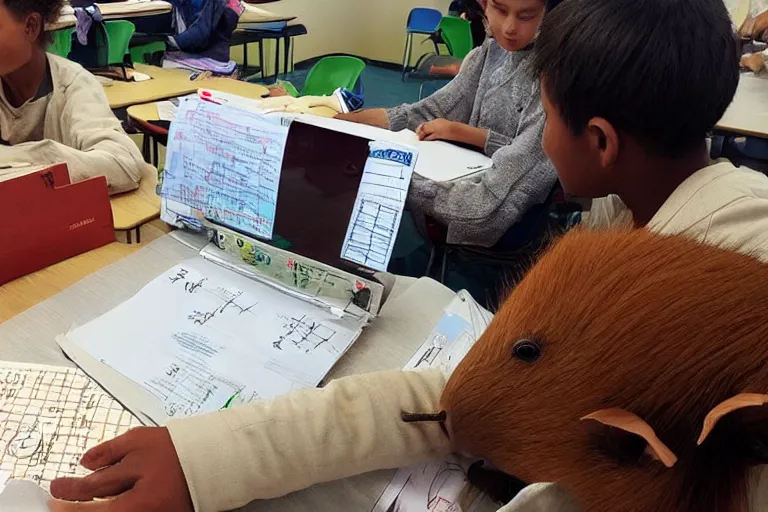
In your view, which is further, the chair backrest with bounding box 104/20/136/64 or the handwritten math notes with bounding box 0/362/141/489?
the chair backrest with bounding box 104/20/136/64

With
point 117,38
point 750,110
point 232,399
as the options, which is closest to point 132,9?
point 117,38

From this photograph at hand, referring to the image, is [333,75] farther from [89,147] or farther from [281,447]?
[281,447]

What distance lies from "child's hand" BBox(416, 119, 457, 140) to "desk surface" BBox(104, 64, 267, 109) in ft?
2.77

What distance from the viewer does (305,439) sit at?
59 centimetres

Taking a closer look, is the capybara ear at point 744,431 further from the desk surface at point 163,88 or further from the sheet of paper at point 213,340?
the desk surface at point 163,88

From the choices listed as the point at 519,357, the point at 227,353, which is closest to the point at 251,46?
the point at 227,353

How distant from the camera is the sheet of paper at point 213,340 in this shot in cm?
76

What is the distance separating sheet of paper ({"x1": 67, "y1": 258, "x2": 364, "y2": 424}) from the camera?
0.76m

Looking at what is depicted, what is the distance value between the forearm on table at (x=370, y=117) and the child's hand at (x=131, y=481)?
58.0 inches

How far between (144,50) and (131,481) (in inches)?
153

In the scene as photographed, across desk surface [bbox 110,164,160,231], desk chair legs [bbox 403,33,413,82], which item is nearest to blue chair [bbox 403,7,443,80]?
desk chair legs [bbox 403,33,413,82]

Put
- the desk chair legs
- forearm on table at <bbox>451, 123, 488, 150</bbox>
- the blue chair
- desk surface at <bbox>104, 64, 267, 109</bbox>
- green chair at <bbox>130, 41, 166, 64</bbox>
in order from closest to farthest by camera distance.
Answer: forearm on table at <bbox>451, 123, 488, 150</bbox> < desk surface at <bbox>104, 64, 267, 109</bbox> < green chair at <bbox>130, 41, 166, 64</bbox> < the blue chair < the desk chair legs

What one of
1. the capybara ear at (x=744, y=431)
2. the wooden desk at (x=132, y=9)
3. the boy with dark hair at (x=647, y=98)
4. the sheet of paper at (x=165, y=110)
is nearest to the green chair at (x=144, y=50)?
the wooden desk at (x=132, y=9)

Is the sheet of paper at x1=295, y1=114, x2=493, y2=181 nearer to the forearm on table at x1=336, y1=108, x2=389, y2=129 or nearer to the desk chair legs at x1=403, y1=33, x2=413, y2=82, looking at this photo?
the forearm on table at x1=336, y1=108, x2=389, y2=129
